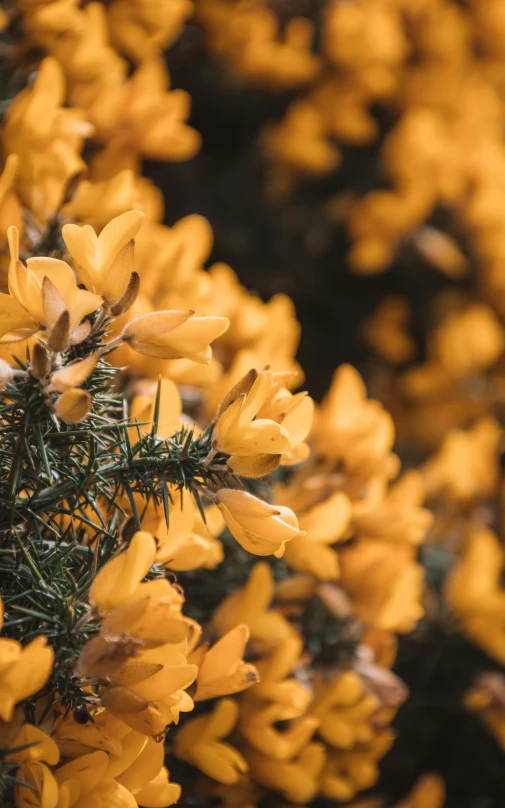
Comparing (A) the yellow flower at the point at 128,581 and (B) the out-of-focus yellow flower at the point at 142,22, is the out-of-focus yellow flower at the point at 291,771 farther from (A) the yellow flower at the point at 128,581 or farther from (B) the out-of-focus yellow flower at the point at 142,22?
(B) the out-of-focus yellow flower at the point at 142,22

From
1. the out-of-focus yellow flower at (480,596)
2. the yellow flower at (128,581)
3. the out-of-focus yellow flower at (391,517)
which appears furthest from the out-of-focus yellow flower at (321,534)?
the out-of-focus yellow flower at (480,596)

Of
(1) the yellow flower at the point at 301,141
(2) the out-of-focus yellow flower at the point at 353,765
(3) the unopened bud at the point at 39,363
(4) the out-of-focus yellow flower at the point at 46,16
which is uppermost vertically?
(4) the out-of-focus yellow flower at the point at 46,16

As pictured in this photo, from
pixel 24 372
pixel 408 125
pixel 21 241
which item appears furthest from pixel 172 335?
pixel 408 125

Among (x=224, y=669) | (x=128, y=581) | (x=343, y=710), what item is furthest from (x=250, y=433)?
(x=343, y=710)

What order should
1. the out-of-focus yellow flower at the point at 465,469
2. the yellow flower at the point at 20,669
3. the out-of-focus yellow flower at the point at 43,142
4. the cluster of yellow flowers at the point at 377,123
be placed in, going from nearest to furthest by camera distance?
the yellow flower at the point at 20,669 → the out-of-focus yellow flower at the point at 43,142 → the out-of-focus yellow flower at the point at 465,469 → the cluster of yellow flowers at the point at 377,123

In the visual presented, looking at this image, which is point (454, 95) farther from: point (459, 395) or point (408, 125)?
point (459, 395)

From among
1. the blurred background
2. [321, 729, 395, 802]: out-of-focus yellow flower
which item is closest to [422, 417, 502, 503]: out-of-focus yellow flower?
the blurred background

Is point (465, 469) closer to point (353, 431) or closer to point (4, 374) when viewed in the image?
point (353, 431)
